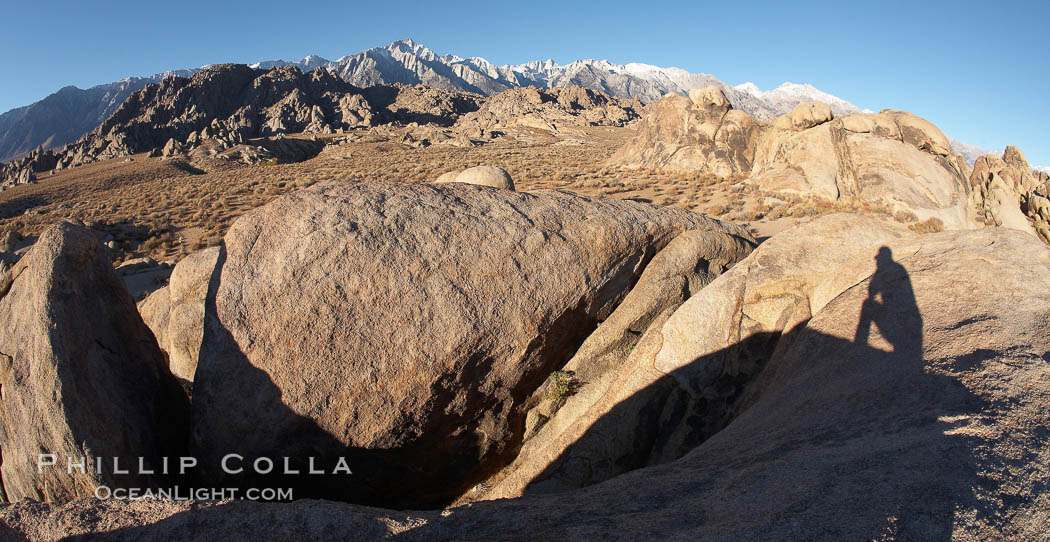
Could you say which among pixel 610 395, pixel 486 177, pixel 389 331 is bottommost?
pixel 610 395

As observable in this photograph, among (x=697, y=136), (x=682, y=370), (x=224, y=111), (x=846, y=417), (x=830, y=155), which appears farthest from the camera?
(x=224, y=111)

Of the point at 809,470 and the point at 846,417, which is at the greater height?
the point at 846,417

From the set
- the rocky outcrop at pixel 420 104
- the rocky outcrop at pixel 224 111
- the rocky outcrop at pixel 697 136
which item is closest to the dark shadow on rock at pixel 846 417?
the rocky outcrop at pixel 697 136

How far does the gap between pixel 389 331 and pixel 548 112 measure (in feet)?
302

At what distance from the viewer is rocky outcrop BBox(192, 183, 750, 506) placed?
4.44m

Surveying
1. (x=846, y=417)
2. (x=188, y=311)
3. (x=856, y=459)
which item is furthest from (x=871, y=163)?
(x=188, y=311)

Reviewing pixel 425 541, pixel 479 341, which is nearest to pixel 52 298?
pixel 479 341

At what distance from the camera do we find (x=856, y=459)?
254 centimetres

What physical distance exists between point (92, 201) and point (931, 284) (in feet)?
135

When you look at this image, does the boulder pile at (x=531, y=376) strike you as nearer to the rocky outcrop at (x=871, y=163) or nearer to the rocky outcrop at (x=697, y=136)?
the rocky outcrop at (x=871, y=163)

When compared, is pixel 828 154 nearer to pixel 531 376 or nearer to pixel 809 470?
pixel 531 376

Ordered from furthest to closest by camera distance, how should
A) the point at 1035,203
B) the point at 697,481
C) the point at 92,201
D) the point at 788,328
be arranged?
the point at 92,201 < the point at 1035,203 < the point at 788,328 < the point at 697,481

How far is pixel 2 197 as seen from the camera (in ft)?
117

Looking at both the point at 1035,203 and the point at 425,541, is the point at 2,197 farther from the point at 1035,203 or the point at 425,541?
the point at 1035,203
